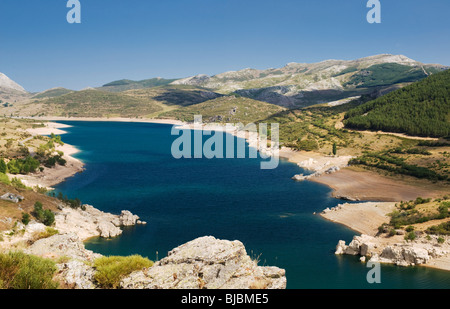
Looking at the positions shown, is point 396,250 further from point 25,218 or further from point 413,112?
point 413,112

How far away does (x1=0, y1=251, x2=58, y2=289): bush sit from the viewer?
17812 mm

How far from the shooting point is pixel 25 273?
18094 mm

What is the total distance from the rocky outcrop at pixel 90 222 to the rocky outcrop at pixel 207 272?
128ft

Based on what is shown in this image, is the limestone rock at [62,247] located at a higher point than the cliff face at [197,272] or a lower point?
lower

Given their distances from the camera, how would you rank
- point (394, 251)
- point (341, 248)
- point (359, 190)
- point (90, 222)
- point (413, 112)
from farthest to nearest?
point (413, 112)
point (359, 190)
point (90, 222)
point (341, 248)
point (394, 251)

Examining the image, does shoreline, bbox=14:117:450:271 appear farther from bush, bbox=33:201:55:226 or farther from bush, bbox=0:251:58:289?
bush, bbox=0:251:58:289

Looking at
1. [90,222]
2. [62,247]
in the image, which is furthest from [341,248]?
[90,222]

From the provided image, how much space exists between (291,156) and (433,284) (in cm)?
10155

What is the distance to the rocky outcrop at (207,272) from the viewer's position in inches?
818

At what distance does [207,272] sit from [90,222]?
46.3 metres

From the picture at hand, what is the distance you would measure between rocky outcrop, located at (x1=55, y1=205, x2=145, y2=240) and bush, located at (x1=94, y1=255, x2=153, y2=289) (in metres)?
36.2

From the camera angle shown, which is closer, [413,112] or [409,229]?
[409,229]

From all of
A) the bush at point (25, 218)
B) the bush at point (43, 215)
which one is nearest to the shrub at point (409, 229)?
the bush at point (43, 215)

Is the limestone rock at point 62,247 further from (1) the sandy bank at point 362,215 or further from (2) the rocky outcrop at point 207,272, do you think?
(1) the sandy bank at point 362,215
